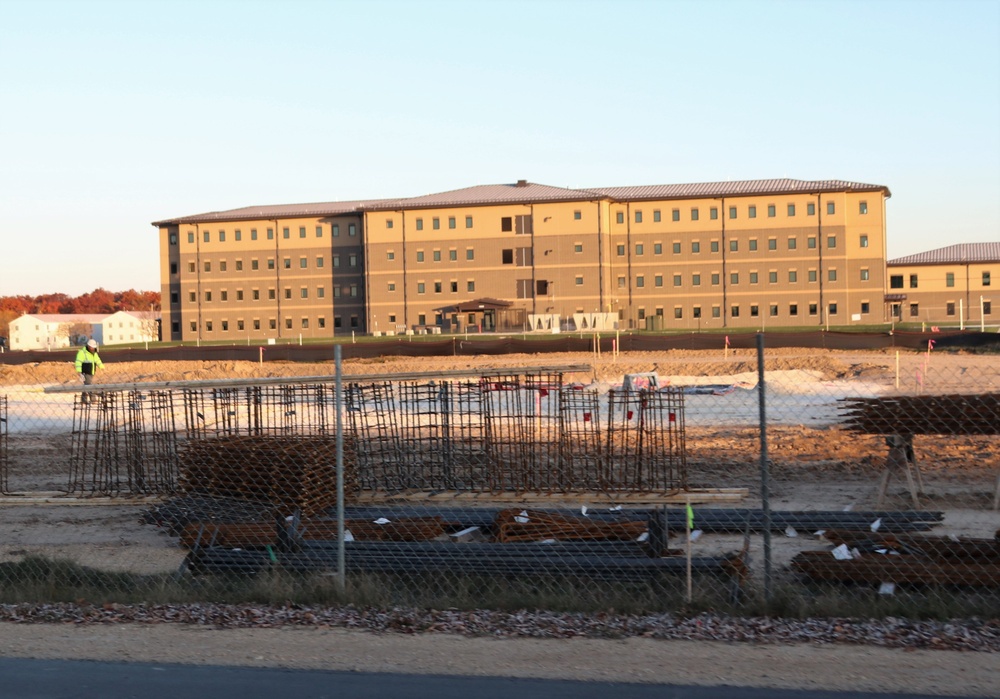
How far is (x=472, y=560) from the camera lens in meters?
9.58

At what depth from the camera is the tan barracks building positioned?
258 feet

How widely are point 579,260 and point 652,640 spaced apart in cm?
7338

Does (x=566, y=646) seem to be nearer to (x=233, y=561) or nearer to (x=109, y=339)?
(x=233, y=561)

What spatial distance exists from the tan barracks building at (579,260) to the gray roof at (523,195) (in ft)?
0.59

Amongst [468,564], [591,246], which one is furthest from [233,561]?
[591,246]

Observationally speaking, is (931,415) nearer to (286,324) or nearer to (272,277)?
(286,324)

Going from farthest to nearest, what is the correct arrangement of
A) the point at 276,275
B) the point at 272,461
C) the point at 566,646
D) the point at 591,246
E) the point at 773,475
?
the point at 276,275 < the point at 591,246 < the point at 773,475 < the point at 272,461 < the point at 566,646

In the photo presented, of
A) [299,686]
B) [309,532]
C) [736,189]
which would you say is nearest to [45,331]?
[736,189]

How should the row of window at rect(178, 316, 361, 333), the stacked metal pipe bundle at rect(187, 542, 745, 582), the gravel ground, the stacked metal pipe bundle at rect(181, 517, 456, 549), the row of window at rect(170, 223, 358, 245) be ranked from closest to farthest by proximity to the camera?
1. the gravel ground
2. the stacked metal pipe bundle at rect(187, 542, 745, 582)
3. the stacked metal pipe bundle at rect(181, 517, 456, 549)
4. the row of window at rect(170, 223, 358, 245)
5. the row of window at rect(178, 316, 361, 333)

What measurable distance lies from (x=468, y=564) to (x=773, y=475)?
28.4 ft

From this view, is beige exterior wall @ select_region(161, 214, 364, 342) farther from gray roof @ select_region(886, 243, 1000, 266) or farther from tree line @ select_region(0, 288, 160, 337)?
tree line @ select_region(0, 288, 160, 337)

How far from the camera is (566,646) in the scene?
736cm

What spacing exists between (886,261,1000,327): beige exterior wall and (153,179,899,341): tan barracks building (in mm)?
12510

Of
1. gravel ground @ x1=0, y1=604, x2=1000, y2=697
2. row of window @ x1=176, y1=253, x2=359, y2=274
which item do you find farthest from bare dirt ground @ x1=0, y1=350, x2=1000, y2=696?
row of window @ x1=176, y1=253, x2=359, y2=274
